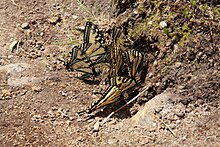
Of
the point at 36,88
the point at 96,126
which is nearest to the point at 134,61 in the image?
the point at 96,126

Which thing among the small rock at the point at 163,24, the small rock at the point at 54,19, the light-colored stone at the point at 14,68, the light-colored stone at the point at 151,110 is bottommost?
the light-colored stone at the point at 151,110

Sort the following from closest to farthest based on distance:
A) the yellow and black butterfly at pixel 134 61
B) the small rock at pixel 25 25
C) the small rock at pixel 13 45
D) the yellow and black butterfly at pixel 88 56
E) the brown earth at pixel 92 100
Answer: the brown earth at pixel 92 100, the yellow and black butterfly at pixel 134 61, the yellow and black butterfly at pixel 88 56, the small rock at pixel 13 45, the small rock at pixel 25 25

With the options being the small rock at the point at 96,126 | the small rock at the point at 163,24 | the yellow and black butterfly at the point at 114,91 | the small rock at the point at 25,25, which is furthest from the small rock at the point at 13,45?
the small rock at the point at 163,24

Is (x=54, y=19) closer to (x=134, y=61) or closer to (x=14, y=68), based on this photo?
(x=14, y=68)

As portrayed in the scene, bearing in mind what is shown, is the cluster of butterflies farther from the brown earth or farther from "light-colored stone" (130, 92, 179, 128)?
"light-colored stone" (130, 92, 179, 128)

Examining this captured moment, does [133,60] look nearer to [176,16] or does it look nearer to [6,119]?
[176,16]

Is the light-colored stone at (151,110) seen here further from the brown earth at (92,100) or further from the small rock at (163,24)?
the small rock at (163,24)
